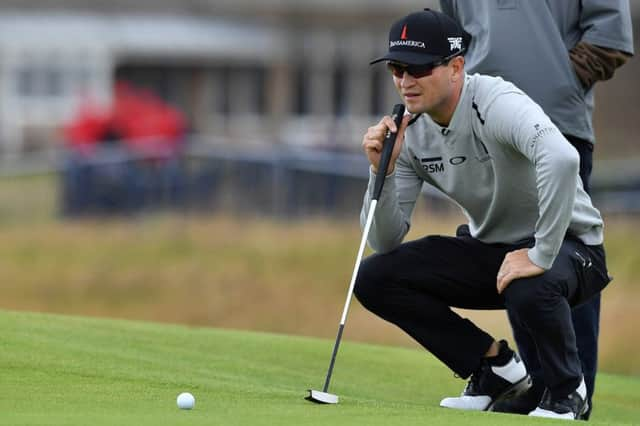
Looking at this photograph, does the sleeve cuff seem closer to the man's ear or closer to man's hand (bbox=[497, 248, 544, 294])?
man's hand (bbox=[497, 248, 544, 294])

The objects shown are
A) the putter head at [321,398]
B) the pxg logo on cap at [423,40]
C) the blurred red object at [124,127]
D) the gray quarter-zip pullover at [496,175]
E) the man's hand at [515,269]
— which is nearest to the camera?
the putter head at [321,398]

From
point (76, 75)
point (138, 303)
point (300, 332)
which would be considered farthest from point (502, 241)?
Answer: point (76, 75)

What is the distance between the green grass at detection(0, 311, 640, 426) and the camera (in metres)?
5.24

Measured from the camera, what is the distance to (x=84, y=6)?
141 ft

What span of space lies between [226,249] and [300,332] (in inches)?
121

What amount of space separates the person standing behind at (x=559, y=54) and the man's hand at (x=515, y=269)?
0.58 metres

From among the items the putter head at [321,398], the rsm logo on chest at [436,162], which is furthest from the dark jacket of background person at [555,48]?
the putter head at [321,398]

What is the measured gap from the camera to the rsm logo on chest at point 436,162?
19.9 feet

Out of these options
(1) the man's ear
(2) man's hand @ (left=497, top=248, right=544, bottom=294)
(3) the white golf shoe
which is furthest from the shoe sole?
(1) the man's ear

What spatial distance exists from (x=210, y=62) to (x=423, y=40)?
3721 centimetres

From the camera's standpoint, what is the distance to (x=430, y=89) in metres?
6.01

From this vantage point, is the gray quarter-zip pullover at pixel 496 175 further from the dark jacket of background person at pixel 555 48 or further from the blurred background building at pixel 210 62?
the blurred background building at pixel 210 62

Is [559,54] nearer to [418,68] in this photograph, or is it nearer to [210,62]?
[418,68]

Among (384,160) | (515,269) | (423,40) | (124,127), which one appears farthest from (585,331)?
(124,127)
